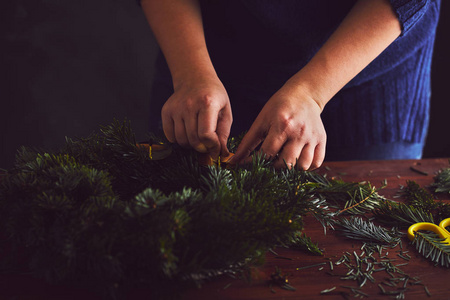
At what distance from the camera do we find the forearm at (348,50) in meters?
0.83

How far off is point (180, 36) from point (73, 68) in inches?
55.9

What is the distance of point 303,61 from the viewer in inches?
47.1

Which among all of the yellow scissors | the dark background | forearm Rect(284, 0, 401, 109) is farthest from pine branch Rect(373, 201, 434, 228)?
the dark background

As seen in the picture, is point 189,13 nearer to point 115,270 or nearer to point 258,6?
point 258,6

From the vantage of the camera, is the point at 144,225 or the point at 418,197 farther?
the point at 418,197

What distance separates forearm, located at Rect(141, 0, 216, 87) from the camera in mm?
882

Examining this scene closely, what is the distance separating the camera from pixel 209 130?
730 millimetres

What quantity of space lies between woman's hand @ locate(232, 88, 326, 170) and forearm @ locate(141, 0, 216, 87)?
7.4 inches

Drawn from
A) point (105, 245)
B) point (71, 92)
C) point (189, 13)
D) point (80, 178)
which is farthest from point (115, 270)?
point (71, 92)

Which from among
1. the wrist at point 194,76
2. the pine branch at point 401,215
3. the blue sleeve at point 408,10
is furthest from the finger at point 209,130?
the blue sleeve at point 408,10

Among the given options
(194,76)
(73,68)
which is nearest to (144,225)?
(194,76)

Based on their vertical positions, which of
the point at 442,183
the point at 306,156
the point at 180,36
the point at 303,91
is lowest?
the point at 442,183

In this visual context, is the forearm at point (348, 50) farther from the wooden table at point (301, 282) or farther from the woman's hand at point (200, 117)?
the wooden table at point (301, 282)

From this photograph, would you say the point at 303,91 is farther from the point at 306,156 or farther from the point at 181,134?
the point at 181,134
